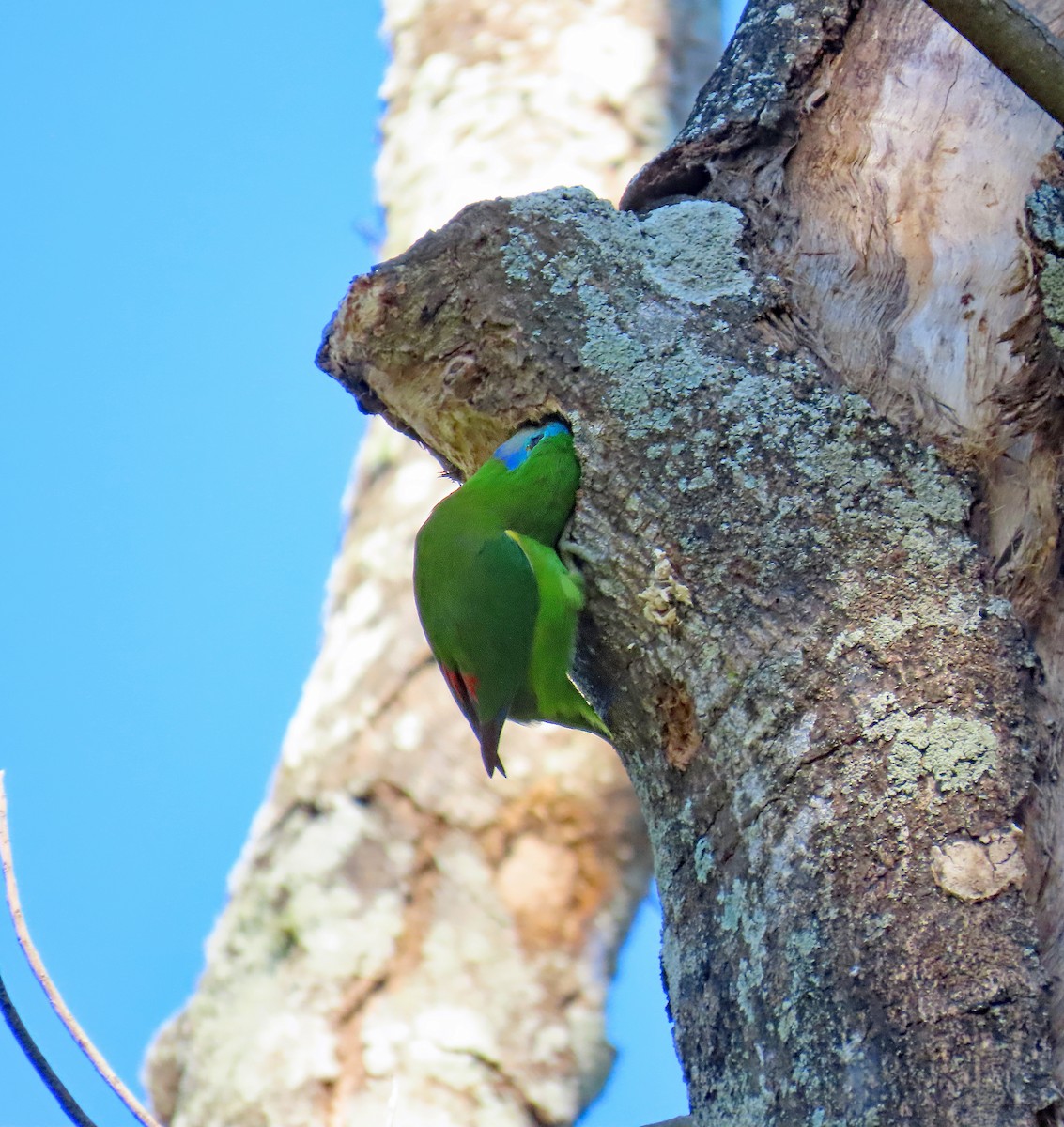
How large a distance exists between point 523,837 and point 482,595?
141cm

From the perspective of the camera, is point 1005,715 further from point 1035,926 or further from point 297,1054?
point 297,1054

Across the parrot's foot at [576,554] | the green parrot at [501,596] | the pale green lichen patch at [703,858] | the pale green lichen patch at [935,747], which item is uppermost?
the green parrot at [501,596]

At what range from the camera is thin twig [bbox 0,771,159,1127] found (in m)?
1.48

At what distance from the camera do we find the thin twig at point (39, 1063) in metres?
1.34

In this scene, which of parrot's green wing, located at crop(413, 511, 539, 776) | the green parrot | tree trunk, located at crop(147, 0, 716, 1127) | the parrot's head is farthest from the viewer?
tree trunk, located at crop(147, 0, 716, 1127)

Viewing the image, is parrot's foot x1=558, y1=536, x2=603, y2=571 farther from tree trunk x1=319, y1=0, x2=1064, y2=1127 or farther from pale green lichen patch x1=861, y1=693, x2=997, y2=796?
pale green lichen patch x1=861, y1=693, x2=997, y2=796

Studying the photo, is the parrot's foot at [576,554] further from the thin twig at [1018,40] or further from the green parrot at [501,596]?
the thin twig at [1018,40]

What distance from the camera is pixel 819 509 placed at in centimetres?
175

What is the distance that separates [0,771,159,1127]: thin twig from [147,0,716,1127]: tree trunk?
6.00 feet

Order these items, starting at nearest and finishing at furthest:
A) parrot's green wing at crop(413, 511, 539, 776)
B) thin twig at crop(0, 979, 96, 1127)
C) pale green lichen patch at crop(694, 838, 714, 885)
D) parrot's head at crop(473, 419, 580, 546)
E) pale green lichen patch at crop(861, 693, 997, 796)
Answer: 1. thin twig at crop(0, 979, 96, 1127)
2. pale green lichen patch at crop(861, 693, 997, 796)
3. pale green lichen patch at crop(694, 838, 714, 885)
4. parrot's head at crop(473, 419, 580, 546)
5. parrot's green wing at crop(413, 511, 539, 776)

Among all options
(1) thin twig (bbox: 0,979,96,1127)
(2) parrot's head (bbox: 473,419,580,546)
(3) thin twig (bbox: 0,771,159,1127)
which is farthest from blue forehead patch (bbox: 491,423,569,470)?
(1) thin twig (bbox: 0,979,96,1127)

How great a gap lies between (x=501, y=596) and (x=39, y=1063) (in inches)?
52.2

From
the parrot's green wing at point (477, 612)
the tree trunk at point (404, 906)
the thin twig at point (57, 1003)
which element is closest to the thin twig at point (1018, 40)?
the parrot's green wing at point (477, 612)

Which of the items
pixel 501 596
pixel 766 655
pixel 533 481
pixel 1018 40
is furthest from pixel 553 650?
pixel 1018 40
